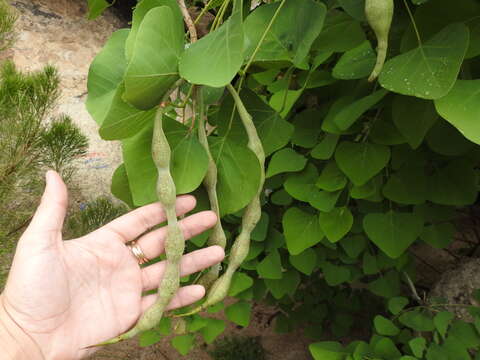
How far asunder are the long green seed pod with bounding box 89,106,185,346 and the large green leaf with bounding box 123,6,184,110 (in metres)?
0.04

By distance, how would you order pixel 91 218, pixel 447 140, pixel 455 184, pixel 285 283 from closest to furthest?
1. pixel 447 140
2. pixel 455 184
3. pixel 285 283
4. pixel 91 218

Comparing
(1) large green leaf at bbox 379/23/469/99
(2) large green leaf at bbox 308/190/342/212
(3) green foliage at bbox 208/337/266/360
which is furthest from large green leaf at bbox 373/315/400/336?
(3) green foliage at bbox 208/337/266/360

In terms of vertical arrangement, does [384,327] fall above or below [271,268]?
below

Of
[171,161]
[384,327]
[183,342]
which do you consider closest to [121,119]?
[171,161]

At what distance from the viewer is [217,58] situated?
34 centimetres

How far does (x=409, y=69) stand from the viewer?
38 centimetres

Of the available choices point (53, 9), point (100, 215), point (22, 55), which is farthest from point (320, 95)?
point (53, 9)

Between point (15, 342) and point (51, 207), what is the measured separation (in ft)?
0.67

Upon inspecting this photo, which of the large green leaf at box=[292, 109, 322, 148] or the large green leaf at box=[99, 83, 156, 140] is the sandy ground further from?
the large green leaf at box=[99, 83, 156, 140]

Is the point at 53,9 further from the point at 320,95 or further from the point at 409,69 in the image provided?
the point at 409,69

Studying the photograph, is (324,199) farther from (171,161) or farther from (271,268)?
(171,161)

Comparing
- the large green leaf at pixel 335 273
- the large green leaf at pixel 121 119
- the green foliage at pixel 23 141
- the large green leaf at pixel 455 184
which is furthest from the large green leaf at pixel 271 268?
the green foliage at pixel 23 141

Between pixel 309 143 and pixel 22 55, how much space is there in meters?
2.46

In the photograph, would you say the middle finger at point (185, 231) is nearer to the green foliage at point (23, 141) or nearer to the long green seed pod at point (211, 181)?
the long green seed pod at point (211, 181)
